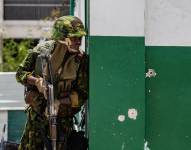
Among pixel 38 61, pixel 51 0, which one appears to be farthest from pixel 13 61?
pixel 38 61

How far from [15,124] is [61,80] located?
1.90 m

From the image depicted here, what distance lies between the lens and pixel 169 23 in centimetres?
511

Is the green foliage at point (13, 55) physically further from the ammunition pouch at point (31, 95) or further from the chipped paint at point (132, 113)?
the chipped paint at point (132, 113)

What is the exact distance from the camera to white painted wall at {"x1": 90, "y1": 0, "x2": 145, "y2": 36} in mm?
4984

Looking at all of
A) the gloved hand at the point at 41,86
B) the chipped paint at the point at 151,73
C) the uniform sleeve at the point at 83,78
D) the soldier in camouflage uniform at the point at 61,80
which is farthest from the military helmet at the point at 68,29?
the chipped paint at the point at 151,73

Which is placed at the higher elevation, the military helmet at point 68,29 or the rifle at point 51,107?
the military helmet at point 68,29

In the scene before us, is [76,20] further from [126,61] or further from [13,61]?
[13,61]

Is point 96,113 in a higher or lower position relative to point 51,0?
lower

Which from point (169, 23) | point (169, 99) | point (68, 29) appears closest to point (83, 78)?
point (68, 29)

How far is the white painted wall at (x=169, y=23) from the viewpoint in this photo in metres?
5.08

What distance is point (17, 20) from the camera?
989 inches

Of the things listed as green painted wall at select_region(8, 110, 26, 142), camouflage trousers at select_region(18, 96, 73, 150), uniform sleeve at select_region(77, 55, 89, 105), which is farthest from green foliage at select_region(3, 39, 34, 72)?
uniform sleeve at select_region(77, 55, 89, 105)

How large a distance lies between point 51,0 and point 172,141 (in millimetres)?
19489

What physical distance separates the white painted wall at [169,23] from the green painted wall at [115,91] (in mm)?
156
